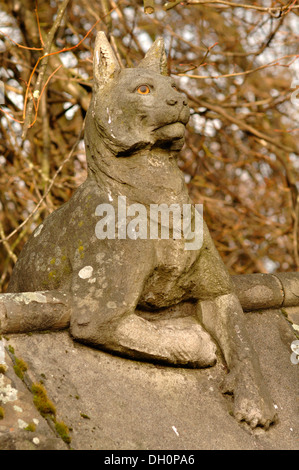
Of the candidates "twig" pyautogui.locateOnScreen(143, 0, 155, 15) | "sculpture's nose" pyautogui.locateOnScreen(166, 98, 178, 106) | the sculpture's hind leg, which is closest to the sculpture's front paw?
the sculpture's hind leg

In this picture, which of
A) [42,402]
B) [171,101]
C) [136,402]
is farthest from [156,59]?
[42,402]

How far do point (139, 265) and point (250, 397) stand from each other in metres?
0.77

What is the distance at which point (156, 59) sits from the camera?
3.97 m

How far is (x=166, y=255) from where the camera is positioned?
11.9 feet

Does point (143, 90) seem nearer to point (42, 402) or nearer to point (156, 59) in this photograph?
point (156, 59)

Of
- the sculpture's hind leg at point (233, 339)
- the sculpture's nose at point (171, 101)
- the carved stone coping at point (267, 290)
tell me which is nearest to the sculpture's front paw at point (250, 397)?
the sculpture's hind leg at point (233, 339)

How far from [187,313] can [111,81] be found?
1.20 m

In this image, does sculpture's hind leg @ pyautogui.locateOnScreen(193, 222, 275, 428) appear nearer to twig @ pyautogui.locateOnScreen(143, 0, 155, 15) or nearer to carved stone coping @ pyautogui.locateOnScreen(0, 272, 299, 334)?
carved stone coping @ pyautogui.locateOnScreen(0, 272, 299, 334)

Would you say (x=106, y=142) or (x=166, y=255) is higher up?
(x=106, y=142)

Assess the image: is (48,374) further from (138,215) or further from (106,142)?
(106,142)

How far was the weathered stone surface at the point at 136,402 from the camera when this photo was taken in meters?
3.10

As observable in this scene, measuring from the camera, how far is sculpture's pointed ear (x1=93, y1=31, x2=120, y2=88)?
3.77 m

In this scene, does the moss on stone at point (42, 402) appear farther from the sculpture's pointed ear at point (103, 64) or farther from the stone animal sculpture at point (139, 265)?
the sculpture's pointed ear at point (103, 64)

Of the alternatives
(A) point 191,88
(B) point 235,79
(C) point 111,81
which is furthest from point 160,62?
(B) point 235,79
